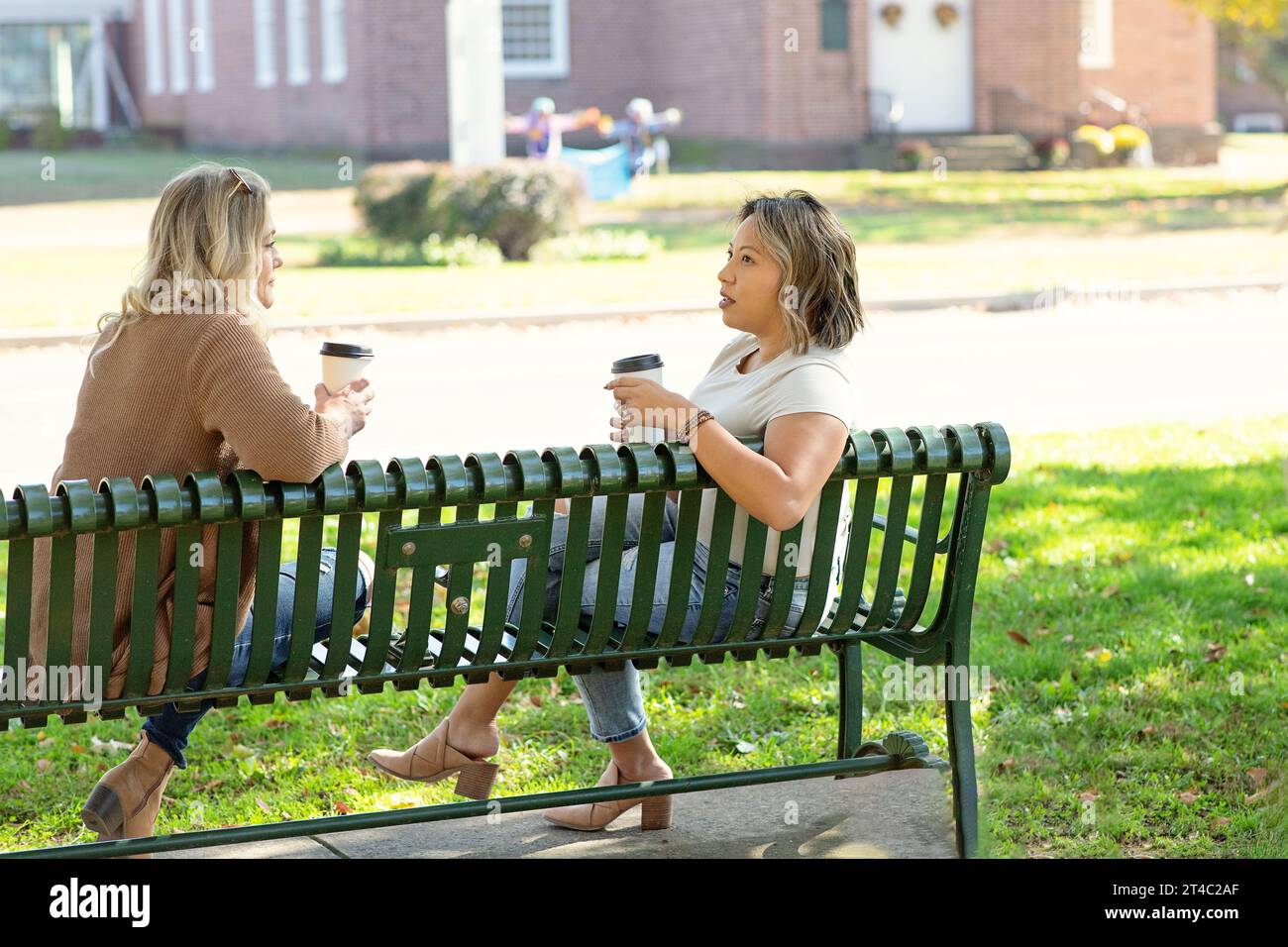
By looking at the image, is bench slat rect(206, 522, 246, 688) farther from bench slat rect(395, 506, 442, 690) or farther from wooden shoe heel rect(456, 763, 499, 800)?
wooden shoe heel rect(456, 763, 499, 800)

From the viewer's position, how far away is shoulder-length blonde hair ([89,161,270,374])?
3.23m

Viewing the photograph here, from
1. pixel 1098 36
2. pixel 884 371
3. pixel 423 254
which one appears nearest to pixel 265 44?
pixel 1098 36

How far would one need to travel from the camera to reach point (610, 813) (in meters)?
3.86

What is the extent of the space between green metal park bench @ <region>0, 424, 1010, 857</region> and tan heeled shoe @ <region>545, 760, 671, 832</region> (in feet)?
1.15

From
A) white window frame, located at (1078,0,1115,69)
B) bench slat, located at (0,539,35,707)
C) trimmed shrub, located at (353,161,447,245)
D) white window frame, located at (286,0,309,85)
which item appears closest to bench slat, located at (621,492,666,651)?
bench slat, located at (0,539,35,707)

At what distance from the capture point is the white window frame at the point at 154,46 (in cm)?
4341

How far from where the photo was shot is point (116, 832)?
3.45 m

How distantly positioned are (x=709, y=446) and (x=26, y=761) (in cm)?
227

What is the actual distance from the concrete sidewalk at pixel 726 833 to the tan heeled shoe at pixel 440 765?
0.10m

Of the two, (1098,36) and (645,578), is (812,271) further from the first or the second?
(1098,36)

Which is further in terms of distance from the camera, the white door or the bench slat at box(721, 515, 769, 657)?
the white door

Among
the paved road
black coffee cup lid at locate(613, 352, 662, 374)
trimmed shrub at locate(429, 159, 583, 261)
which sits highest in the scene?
trimmed shrub at locate(429, 159, 583, 261)

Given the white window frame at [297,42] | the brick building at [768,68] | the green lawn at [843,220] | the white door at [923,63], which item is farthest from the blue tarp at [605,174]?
the white window frame at [297,42]

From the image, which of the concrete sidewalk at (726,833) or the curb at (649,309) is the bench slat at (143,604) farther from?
the curb at (649,309)
